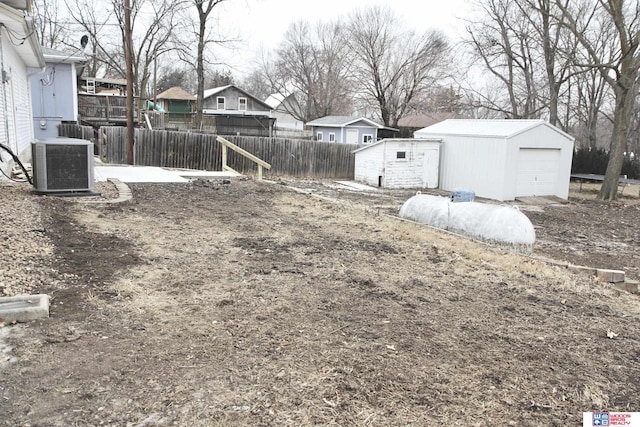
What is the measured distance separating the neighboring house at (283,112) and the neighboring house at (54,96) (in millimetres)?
33740

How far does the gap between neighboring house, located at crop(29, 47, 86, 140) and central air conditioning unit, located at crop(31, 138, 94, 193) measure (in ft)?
45.0

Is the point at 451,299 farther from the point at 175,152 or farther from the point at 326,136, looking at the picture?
the point at 326,136

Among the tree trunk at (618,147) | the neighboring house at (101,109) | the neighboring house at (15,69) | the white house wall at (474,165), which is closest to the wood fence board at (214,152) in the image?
the neighboring house at (101,109)

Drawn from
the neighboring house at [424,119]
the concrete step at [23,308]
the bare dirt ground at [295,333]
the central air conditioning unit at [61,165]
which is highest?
the neighboring house at [424,119]

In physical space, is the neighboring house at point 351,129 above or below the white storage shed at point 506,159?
above

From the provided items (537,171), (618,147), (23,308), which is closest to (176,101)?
(537,171)

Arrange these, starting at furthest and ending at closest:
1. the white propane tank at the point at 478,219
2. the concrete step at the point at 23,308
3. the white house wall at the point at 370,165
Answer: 1. the white house wall at the point at 370,165
2. the white propane tank at the point at 478,219
3. the concrete step at the point at 23,308

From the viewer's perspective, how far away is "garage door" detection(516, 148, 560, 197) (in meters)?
19.5

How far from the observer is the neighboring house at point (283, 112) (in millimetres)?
54219

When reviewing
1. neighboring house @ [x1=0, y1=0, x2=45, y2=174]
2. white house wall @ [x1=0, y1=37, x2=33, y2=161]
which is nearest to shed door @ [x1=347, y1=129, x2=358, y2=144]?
white house wall @ [x1=0, y1=37, x2=33, y2=161]

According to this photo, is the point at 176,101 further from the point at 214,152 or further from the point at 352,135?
the point at 214,152

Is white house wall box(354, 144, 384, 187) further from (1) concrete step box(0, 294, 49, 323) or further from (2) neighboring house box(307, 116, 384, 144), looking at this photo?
(1) concrete step box(0, 294, 49, 323)

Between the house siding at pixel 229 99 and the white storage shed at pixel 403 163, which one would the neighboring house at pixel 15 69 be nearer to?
the white storage shed at pixel 403 163

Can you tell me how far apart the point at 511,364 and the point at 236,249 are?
3.49 metres
